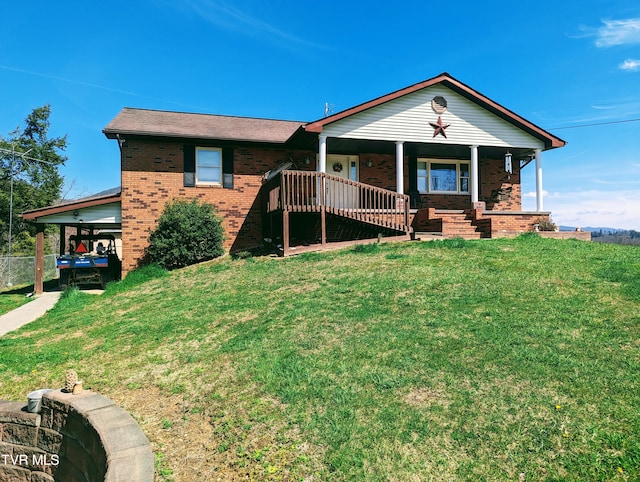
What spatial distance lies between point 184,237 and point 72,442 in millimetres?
9198

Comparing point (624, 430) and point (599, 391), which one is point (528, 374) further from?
point (624, 430)

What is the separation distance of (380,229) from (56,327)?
30.6 feet

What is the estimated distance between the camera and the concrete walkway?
894cm

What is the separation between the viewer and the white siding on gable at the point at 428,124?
14125 millimetres

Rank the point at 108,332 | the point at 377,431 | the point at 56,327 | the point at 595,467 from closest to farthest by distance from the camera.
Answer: the point at 595,467 → the point at 377,431 → the point at 108,332 → the point at 56,327

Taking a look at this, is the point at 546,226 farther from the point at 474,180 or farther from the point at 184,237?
the point at 184,237

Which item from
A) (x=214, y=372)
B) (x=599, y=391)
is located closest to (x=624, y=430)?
(x=599, y=391)

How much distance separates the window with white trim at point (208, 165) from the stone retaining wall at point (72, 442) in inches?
427

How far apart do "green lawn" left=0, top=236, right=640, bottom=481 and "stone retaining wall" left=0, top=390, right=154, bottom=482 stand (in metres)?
0.23

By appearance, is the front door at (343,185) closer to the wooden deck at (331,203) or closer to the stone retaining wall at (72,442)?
the wooden deck at (331,203)

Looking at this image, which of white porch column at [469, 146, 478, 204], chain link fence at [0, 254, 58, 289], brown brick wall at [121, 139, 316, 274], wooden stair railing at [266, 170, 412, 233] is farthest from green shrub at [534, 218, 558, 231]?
chain link fence at [0, 254, 58, 289]

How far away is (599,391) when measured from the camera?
367 centimetres

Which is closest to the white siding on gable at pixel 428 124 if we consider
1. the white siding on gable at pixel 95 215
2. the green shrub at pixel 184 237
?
the green shrub at pixel 184 237

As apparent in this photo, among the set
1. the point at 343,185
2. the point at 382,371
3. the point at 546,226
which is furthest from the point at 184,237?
the point at 546,226
